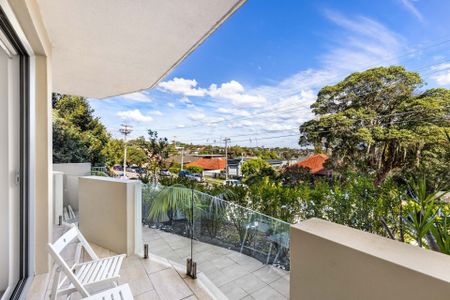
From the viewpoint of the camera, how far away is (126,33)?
2.29 meters

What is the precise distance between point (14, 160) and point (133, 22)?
156 cm

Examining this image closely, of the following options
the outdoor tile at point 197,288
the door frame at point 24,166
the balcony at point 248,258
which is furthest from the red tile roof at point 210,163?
the door frame at point 24,166

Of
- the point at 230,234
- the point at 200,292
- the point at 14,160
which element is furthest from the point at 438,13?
the point at 14,160

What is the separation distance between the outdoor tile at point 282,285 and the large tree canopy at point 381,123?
10190mm

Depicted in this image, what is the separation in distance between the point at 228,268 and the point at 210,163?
2256cm

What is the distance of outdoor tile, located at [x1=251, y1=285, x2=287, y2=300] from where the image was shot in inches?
69.5

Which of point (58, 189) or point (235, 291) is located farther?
point (58, 189)

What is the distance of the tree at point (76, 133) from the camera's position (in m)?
8.51

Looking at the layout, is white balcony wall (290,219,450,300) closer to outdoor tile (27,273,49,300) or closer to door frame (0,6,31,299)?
outdoor tile (27,273,49,300)

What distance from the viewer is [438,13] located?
359 inches

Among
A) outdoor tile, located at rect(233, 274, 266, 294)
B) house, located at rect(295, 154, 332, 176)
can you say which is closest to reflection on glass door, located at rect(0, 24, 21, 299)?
outdoor tile, located at rect(233, 274, 266, 294)

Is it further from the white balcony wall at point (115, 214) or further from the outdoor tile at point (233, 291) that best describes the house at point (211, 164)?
the outdoor tile at point (233, 291)

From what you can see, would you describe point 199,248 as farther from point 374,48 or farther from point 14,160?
point 374,48

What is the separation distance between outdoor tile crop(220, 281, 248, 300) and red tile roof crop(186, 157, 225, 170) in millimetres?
21485
